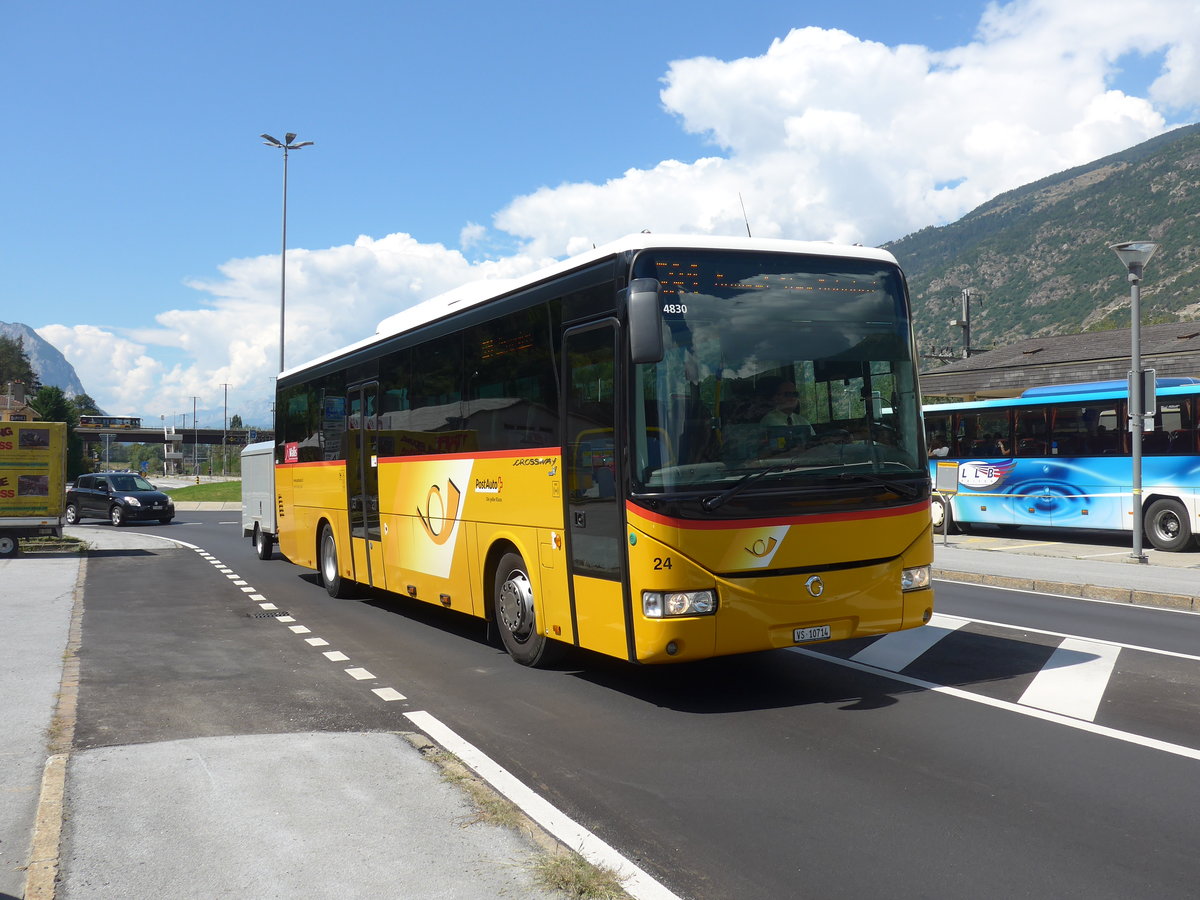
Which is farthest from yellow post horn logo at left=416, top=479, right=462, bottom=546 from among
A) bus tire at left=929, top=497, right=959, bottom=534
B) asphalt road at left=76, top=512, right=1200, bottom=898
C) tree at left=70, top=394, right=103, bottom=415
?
tree at left=70, top=394, right=103, bottom=415

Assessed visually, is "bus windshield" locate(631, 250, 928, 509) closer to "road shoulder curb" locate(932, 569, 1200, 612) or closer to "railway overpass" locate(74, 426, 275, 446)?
"road shoulder curb" locate(932, 569, 1200, 612)

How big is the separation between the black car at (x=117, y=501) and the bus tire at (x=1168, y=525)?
30.3m

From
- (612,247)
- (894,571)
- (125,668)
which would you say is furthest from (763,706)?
(125,668)

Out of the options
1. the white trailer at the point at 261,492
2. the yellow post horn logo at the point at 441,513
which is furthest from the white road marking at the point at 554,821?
the white trailer at the point at 261,492

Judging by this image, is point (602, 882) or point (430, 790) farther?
point (430, 790)

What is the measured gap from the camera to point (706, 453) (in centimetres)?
702

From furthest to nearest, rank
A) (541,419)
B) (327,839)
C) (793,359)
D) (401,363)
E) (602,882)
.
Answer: (401,363) → (541,419) → (793,359) → (327,839) → (602,882)

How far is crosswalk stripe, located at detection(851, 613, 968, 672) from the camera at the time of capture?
8.93 metres

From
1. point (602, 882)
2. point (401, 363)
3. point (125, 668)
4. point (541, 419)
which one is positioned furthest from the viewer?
point (401, 363)

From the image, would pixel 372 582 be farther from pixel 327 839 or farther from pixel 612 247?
pixel 327 839

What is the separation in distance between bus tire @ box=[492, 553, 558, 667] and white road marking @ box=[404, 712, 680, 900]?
6.29ft

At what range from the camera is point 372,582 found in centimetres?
1288

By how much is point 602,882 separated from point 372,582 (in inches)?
357

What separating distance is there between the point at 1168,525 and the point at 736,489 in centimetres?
1515
